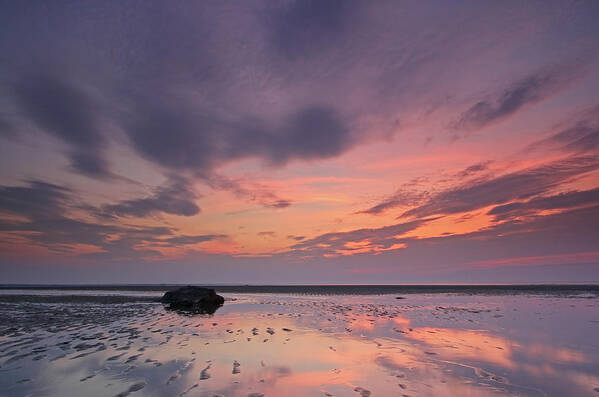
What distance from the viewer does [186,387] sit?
7.43 m

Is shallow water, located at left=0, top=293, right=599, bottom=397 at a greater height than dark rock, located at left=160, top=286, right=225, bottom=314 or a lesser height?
lesser

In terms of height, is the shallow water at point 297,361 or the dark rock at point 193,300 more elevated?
the dark rock at point 193,300

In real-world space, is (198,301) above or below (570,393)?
above

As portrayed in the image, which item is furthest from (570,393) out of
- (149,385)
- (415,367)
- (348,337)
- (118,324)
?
(118,324)

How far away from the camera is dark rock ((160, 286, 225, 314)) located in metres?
31.4

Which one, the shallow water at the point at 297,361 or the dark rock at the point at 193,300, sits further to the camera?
the dark rock at the point at 193,300

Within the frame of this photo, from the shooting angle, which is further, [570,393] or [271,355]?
[271,355]

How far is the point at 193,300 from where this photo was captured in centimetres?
3216

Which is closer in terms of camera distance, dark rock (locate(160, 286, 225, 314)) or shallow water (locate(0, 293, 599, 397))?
A: shallow water (locate(0, 293, 599, 397))

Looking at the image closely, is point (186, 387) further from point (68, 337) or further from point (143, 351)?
point (68, 337)

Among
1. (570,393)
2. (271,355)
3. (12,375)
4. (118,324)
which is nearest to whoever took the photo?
(570,393)

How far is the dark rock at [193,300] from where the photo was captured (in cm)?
3139

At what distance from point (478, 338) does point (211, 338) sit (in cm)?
1143

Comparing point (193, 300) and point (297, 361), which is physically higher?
point (193, 300)
